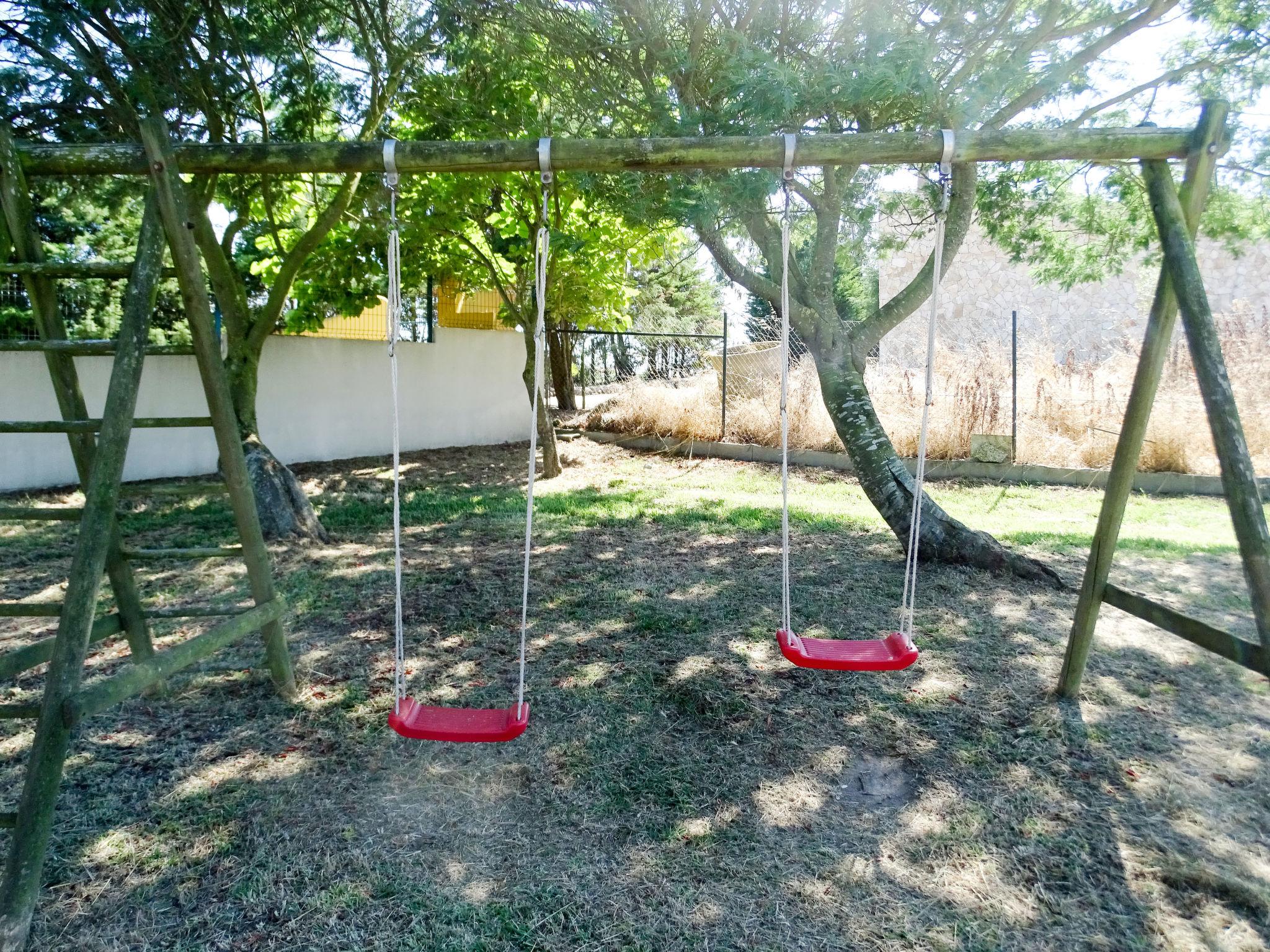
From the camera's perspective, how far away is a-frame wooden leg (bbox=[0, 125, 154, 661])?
2.75 meters

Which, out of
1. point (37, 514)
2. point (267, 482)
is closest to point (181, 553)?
point (37, 514)

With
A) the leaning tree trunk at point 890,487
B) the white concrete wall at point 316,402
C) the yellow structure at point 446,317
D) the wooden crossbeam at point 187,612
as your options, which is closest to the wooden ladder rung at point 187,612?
the wooden crossbeam at point 187,612

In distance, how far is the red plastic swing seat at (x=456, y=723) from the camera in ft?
8.38

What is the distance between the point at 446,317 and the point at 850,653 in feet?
39.9

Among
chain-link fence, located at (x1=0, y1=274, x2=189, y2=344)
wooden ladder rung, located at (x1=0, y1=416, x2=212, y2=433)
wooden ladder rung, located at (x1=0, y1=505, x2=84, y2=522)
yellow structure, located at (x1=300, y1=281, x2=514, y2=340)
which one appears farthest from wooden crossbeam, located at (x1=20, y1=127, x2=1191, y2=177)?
yellow structure, located at (x1=300, y1=281, x2=514, y2=340)

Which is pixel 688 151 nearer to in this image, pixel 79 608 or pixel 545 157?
pixel 545 157

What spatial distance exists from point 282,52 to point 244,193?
1.26 metres

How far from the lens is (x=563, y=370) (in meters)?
14.9

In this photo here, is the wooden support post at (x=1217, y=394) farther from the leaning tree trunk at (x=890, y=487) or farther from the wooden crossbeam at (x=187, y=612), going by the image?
the wooden crossbeam at (x=187, y=612)

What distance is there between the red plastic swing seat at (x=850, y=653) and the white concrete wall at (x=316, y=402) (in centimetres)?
693

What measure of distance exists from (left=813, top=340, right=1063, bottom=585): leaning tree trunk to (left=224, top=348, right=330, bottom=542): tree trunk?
3.85m

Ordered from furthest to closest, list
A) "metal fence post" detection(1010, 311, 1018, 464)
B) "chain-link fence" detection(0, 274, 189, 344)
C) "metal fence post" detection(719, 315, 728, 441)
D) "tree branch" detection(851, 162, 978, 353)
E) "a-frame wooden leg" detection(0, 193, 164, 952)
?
"metal fence post" detection(719, 315, 728, 441)
"metal fence post" detection(1010, 311, 1018, 464)
"chain-link fence" detection(0, 274, 189, 344)
"tree branch" detection(851, 162, 978, 353)
"a-frame wooden leg" detection(0, 193, 164, 952)

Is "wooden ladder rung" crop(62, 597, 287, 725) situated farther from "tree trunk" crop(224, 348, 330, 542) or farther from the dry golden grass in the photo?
the dry golden grass

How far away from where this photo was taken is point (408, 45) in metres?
6.68
